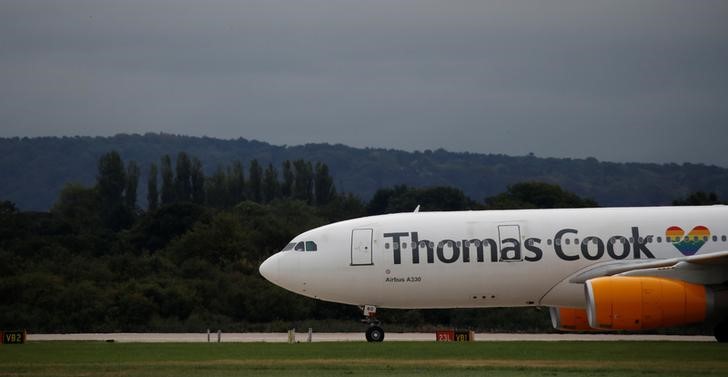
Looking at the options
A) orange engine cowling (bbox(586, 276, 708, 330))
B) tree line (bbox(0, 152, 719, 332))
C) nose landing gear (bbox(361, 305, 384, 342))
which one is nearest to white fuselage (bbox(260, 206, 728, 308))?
nose landing gear (bbox(361, 305, 384, 342))

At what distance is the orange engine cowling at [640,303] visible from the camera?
27953mm

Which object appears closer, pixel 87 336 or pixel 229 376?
pixel 229 376

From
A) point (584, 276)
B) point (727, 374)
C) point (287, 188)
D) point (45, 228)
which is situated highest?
point (287, 188)

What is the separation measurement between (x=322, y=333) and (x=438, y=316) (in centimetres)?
591

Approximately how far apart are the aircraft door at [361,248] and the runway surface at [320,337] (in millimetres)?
2965

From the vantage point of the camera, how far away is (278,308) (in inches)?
1805

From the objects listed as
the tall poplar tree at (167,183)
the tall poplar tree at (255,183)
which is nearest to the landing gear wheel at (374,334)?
the tall poplar tree at (167,183)

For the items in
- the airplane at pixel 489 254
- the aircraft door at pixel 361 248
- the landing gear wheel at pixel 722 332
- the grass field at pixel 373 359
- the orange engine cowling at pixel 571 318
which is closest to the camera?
the grass field at pixel 373 359

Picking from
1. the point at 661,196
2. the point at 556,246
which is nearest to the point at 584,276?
the point at 556,246

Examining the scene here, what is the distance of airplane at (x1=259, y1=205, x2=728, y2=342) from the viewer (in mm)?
31719

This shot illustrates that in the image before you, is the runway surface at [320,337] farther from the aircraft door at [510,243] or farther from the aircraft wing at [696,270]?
the aircraft wing at [696,270]

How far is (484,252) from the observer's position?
31859 mm

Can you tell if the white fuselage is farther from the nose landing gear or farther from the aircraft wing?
the aircraft wing

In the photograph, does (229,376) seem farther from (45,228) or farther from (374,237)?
(45,228)
